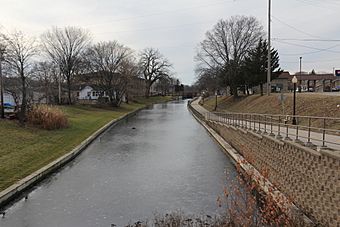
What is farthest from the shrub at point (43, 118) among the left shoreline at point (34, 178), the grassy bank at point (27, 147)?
the left shoreline at point (34, 178)

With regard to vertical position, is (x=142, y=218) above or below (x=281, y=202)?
below

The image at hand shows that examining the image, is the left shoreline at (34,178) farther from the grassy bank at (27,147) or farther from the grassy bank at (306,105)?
the grassy bank at (306,105)

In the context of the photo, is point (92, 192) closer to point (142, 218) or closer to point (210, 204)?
point (142, 218)

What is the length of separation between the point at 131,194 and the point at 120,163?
6.54 metres

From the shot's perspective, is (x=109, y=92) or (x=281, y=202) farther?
(x=109, y=92)

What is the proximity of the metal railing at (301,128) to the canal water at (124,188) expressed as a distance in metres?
2.70

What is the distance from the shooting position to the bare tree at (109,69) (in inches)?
2734

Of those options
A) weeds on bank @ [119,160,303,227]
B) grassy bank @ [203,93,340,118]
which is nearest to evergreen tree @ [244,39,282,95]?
grassy bank @ [203,93,340,118]

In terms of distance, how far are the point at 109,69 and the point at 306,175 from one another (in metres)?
62.6

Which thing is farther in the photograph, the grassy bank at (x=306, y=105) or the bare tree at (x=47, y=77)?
the bare tree at (x=47, y=77)

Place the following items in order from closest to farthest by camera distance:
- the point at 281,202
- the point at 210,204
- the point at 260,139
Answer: the point at 281,202
the point at 210,204
the point at 260,139

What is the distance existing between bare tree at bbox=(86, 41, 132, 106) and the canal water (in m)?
45.1

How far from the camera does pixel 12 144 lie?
68.5 feet

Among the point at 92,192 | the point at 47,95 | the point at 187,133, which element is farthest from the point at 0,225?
the point at 47,95
